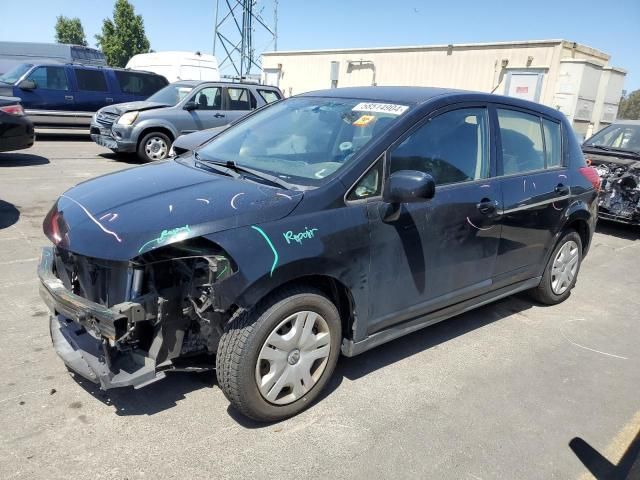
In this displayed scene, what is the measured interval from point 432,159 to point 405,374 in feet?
4.80

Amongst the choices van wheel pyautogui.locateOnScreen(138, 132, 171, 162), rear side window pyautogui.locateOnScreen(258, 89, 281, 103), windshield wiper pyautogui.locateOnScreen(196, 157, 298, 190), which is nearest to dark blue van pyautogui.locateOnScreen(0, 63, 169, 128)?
van wheel pyautogui.locateOnScreen(138, 132, 171, 162)

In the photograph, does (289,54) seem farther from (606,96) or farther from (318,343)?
(318,343)

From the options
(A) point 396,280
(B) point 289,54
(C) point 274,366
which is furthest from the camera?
(B) point 289,54

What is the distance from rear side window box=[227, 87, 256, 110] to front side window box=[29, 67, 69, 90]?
5058 millimetres

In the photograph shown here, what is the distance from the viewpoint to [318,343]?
2.97 metres

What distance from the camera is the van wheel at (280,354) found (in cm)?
266

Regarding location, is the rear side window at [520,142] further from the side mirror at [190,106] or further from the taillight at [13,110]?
the taillight at [13,110]

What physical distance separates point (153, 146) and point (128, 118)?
73 cm

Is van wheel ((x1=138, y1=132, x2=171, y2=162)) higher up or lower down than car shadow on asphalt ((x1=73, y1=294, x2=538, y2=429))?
higher up

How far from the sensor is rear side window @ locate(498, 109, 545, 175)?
398 centimetres

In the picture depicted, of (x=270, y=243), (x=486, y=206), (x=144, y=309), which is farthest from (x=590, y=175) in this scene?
(x=144, y=309)

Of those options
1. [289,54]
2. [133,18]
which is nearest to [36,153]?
[289,54]

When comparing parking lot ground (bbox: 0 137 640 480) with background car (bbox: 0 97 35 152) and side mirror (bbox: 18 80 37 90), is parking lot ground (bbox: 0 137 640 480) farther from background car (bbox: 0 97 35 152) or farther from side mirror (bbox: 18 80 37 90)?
side mirror (bbox: 18 80 37 90)

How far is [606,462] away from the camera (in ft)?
9.22
